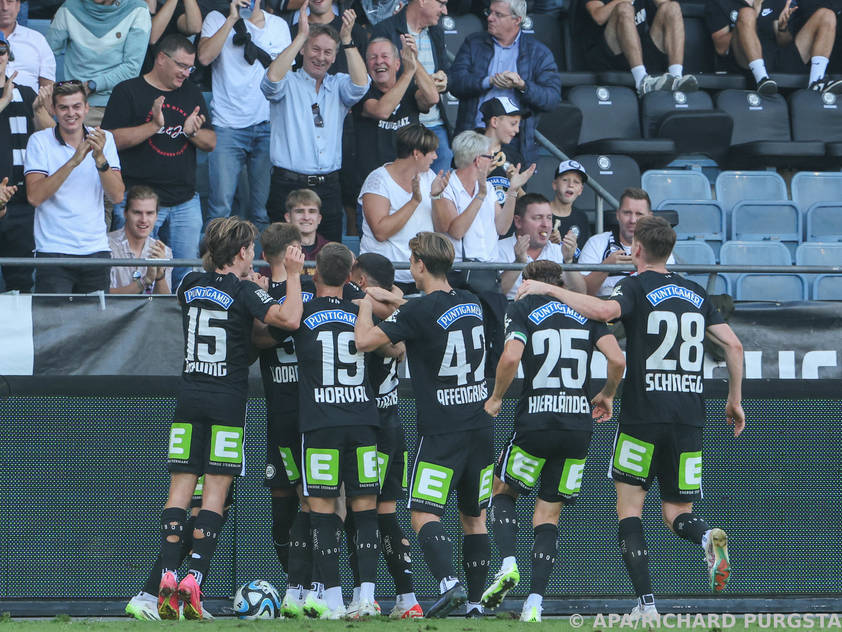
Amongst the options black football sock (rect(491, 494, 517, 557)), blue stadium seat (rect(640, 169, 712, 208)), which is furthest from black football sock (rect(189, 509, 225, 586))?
blue stadium seat (rect(640, 169, 712, 208))

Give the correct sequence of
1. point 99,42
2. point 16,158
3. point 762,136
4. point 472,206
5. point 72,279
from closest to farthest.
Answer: point 72,279 → point 472,206 → point 16,158 → point 99,42 → point 762,136

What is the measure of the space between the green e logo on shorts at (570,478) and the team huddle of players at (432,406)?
10 mm

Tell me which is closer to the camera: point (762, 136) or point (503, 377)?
point (503, 377)

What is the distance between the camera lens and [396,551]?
7895mm

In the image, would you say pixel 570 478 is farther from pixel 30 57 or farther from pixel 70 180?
pixel 30 57

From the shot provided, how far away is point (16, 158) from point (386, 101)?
3.18 metres

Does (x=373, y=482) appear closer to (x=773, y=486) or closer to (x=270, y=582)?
(x=270, y=582)

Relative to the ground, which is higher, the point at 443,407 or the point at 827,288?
the point at 827,288

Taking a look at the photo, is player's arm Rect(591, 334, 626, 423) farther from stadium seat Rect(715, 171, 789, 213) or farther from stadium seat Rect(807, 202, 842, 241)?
stadium seat Rect(715, 171, 789, 213)

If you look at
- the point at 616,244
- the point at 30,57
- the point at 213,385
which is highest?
the point at 30,57

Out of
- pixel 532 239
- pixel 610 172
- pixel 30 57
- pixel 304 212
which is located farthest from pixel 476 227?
pixel 30 57

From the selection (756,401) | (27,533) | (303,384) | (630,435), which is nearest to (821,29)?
(756,401)

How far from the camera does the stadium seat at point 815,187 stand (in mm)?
13164

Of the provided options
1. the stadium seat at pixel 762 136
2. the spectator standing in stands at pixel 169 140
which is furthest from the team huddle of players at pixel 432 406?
the stadium seat at pixel 762 136
